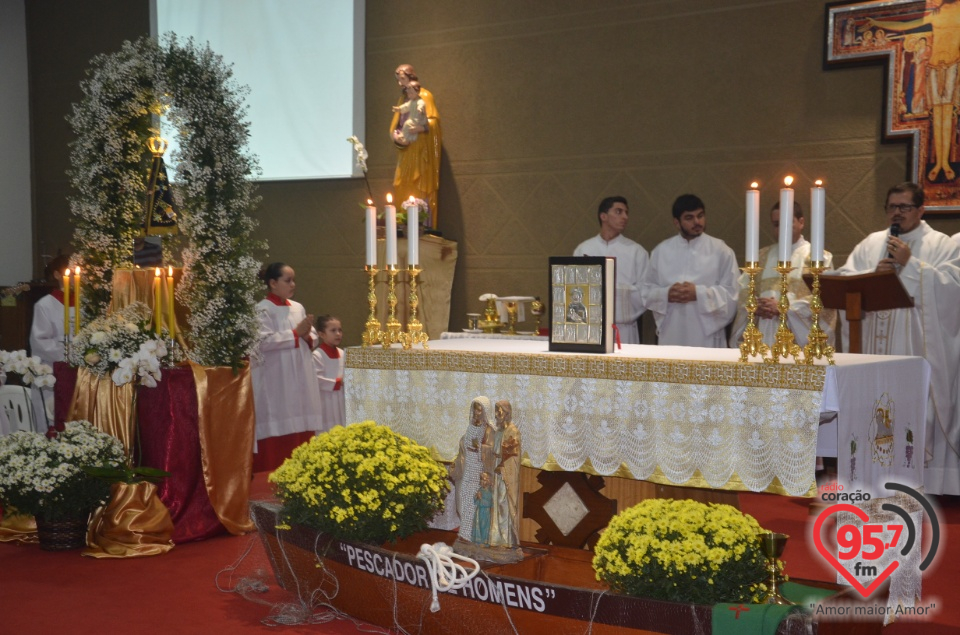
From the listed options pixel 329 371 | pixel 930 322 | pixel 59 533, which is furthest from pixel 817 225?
pixel 329 371

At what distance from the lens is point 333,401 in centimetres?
854

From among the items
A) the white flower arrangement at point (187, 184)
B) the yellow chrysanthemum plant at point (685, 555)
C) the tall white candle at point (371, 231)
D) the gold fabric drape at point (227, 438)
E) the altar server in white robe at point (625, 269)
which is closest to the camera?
the yellow chrysanthemum plant at point (685, 555)

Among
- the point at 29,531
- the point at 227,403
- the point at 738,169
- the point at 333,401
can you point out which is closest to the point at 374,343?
the point at 227,403

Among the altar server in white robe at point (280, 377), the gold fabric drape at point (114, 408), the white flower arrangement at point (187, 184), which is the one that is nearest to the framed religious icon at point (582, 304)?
the white flower arrangement at point (187, 184)

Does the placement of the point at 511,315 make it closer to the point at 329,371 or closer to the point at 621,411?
the point at 329,371

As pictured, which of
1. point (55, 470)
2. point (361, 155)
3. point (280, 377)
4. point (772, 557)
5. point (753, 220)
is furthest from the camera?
point (361, 155)

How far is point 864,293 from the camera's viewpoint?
221 inches

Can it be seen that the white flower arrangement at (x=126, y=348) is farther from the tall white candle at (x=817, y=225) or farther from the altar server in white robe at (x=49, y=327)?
the tall white candle at (x=817, y=225)

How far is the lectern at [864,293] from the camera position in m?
5.50

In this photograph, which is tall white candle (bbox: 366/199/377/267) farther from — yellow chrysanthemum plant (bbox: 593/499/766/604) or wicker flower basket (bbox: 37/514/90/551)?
wicker flower basket (bbox: 37/514/90/551)

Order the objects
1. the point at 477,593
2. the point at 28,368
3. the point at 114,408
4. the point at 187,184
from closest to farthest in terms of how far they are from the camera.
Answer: the point at 477,593 < the point at 114,408 < the point at 187,184 < the point at 28,368

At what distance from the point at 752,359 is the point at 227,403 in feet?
10.8

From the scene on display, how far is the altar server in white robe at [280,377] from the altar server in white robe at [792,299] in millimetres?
3554

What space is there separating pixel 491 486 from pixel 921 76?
5494 millimetres
